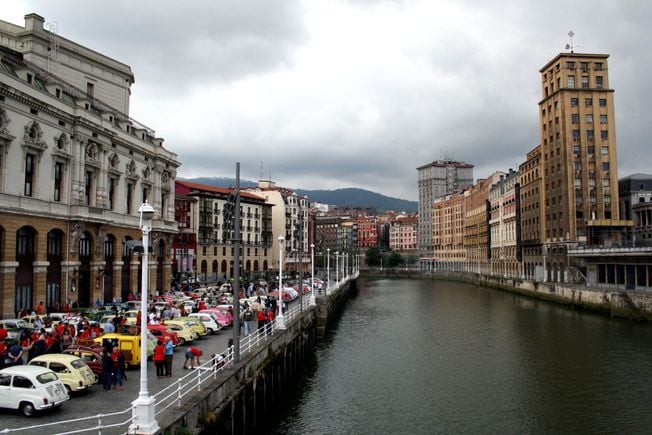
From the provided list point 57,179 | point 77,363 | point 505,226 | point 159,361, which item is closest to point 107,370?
point 77,363

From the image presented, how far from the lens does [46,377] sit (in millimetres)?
17594

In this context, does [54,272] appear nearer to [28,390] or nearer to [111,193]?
[111,193]

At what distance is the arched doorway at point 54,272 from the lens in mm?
42875

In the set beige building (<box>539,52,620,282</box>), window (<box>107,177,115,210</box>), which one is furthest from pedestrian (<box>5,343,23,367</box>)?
beige building (<box>539,52,620,282</box>)

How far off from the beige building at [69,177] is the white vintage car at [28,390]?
2326 cm

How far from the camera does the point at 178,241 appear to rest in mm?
91562

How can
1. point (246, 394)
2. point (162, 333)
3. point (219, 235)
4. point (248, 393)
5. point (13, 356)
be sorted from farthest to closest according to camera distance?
point (219, 235), point (162, 333), point (248, 393), point (246, 394), point (13, 356)

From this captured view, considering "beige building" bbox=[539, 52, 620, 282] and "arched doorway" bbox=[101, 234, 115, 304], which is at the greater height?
"beige building" bbox=[539, 52, 620, 282]

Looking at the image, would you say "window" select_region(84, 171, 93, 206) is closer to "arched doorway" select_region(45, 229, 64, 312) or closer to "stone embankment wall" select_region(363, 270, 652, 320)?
"arched doorway" select_region(45, 229, 64, 312)

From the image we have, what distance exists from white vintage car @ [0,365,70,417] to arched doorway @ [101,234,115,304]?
1424 inches

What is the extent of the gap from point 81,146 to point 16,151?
8.20m

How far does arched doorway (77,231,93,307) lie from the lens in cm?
4788

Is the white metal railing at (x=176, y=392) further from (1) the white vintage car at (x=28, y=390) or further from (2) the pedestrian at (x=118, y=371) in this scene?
(2) the pedestrian at (x=118, y=371)

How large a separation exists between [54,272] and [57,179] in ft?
25.0
